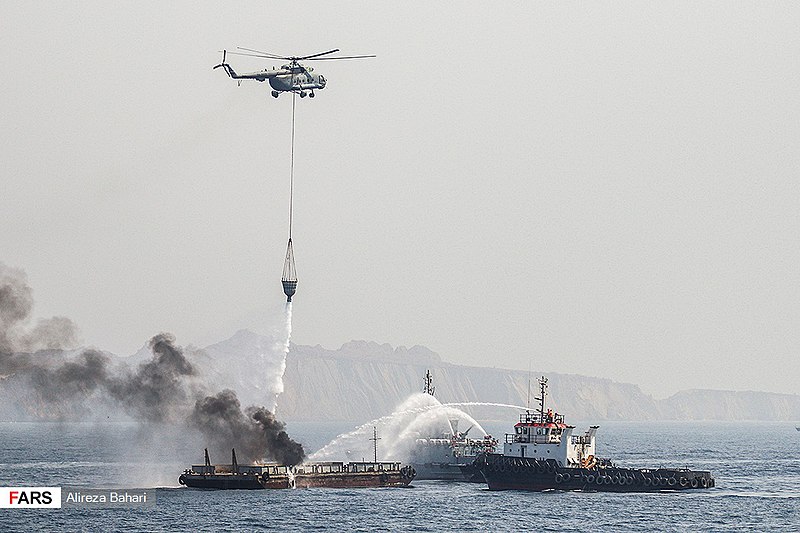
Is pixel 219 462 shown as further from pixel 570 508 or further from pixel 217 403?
pixel 570 508

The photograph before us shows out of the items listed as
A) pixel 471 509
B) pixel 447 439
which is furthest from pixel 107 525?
pixel 447 439

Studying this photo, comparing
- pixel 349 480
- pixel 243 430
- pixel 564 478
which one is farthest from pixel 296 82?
pixel 564 478

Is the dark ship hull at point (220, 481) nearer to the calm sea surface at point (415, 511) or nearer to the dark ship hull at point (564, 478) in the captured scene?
the calm sea surface at point (415, 511)

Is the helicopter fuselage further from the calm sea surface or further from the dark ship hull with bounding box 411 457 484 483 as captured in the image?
the dark ship hull with bounding box 411 457 484 483

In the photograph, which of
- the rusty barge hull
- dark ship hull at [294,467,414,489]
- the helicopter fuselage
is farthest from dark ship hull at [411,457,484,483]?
the helicopter fuselage

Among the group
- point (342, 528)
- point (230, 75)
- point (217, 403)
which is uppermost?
point (230, 75)

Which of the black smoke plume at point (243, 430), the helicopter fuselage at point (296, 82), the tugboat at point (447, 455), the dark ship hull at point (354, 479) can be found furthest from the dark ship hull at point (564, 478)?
the helicopter fuselage at point (296, 82)

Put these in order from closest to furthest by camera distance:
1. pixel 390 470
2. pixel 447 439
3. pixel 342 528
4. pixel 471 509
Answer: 1. pixel 342 528
2. pixel 471 509
3. pixel 390 470
4. pixel 447 439
